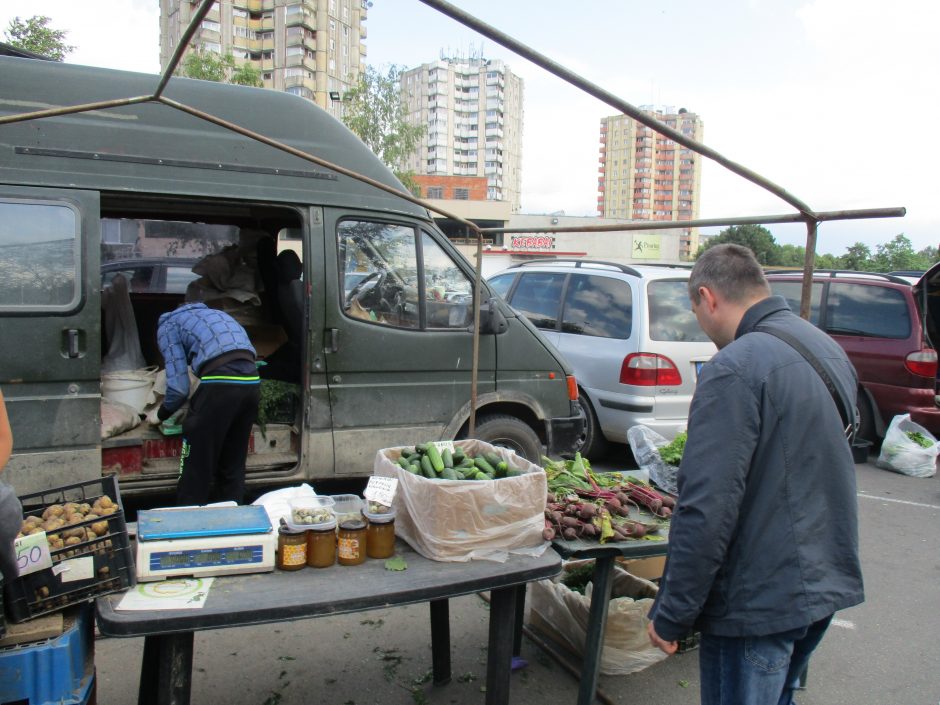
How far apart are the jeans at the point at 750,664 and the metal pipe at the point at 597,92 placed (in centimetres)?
145

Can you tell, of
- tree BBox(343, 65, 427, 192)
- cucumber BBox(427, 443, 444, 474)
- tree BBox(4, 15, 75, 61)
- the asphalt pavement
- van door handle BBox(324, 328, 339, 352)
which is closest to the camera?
cucumber BBox(427, 443, 444, 474)

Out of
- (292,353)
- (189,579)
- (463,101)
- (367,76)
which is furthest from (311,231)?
(463,101)

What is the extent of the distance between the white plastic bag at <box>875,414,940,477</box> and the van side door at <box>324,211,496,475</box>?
5042mm

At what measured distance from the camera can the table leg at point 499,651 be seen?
9.15ft

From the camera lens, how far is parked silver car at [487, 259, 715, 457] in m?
6.76

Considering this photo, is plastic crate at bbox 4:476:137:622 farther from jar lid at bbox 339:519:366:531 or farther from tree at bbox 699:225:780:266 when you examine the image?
tree at bbox 699:225:780:266

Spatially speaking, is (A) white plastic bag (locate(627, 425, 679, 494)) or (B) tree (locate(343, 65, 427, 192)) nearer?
(A) white plastic bag (locate(627, 425, 679, 494))

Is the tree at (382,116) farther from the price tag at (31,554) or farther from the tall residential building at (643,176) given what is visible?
the tall residential building at (643,176)

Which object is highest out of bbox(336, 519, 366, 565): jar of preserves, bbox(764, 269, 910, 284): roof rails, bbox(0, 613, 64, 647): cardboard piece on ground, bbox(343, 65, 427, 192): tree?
bbox(343, 65, 427, 192): tree

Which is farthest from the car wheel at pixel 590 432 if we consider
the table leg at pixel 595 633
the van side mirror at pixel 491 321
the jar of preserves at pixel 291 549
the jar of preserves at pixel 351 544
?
the jar of preserves at pixel 291 549

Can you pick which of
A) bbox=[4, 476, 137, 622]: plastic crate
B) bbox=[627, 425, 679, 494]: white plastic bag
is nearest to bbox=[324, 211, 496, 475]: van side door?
bbox=[627, 425, 679, 494]: white plastic bag

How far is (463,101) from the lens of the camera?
13725 cm

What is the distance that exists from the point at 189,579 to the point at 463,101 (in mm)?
143210

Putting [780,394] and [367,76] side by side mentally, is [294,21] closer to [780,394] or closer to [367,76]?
[367,76]
